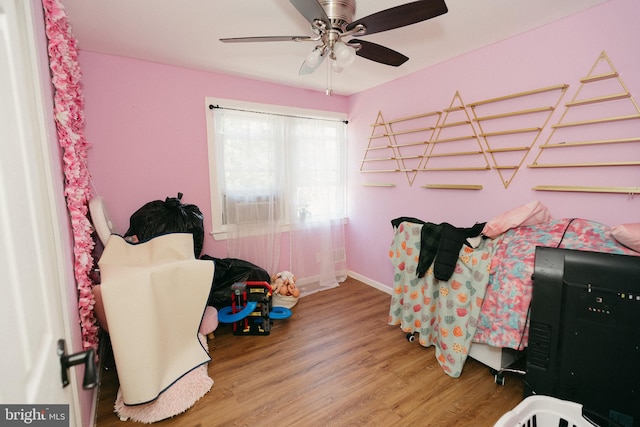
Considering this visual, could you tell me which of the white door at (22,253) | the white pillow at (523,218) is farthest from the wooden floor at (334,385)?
the white door at (22,253)

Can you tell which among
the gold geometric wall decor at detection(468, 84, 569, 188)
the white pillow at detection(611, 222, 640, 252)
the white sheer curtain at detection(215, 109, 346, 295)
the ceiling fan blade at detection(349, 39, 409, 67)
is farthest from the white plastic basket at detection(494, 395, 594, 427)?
the white sheer curtain at detection(215, 109, 346, 295)

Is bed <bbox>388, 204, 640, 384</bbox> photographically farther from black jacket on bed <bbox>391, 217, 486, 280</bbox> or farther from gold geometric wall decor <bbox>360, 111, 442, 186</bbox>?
gold geometric wall decor <bbox>360, 111, 442, 186</bbox>

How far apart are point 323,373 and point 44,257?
1.85 meters

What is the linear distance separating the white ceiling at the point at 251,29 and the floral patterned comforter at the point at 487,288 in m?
1.40

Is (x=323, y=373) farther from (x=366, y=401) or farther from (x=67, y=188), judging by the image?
(x=67, y=188)

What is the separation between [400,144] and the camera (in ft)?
10.1

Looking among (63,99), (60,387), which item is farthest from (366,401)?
(63,99)

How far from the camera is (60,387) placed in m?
0.65

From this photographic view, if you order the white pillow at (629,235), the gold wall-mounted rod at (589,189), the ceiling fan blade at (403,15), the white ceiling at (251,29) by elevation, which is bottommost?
the white pillow at (629,235)

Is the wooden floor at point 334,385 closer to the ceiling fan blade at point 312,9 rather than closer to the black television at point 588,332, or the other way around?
the black television at point 588,332

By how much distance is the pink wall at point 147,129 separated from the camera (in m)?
2.40

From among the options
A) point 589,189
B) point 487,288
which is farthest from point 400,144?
point 487,288

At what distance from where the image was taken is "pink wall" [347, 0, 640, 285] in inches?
66.8

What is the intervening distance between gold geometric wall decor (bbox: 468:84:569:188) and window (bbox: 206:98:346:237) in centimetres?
170
